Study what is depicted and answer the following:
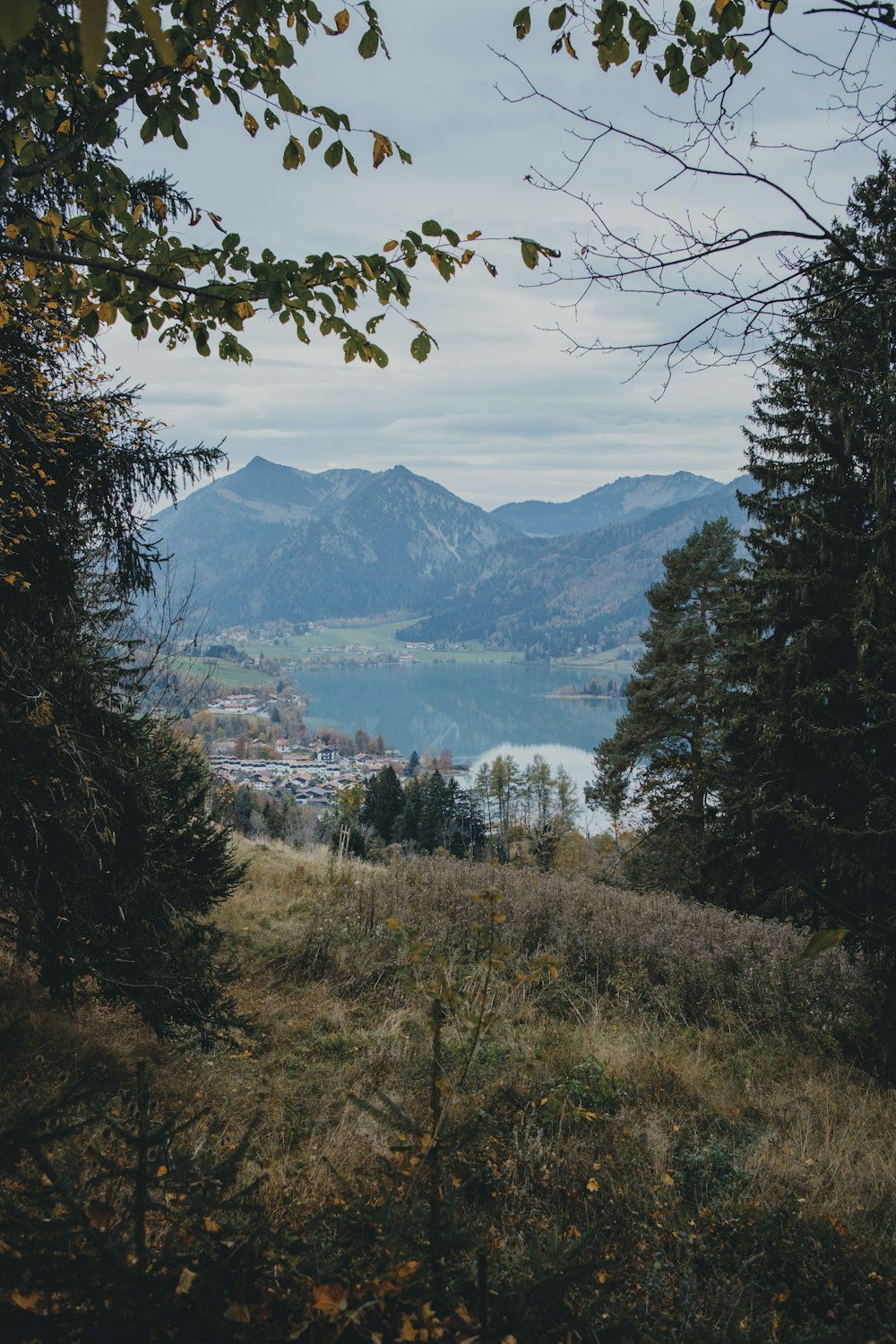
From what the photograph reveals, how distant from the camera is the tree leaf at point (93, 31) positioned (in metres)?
0.67

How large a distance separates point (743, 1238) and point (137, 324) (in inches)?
189

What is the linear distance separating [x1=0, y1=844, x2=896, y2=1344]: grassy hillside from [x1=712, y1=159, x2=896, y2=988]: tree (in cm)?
93

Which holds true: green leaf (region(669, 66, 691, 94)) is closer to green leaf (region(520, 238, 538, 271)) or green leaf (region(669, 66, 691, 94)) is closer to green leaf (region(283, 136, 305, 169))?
green leaf (region(520, 238, 538, 271))

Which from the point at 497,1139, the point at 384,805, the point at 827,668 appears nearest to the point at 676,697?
the point at 827,668

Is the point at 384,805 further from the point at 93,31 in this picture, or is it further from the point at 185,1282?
the point at 93,31

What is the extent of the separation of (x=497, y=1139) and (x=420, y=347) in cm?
423

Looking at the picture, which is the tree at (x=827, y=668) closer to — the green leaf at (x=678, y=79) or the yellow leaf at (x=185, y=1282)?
the green leaf at (x=678, y=79)

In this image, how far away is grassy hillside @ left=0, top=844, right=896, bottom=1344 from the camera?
4.83 feet

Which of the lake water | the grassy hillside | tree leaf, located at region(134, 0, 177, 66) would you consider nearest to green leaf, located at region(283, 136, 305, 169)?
tree leaf, located at region(134, 0, 177, 66)

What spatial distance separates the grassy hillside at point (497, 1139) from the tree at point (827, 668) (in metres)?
0.93

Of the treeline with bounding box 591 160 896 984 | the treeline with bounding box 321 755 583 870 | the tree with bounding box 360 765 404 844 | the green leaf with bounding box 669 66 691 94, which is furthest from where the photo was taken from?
the tree with bounding box 360 765 404 844

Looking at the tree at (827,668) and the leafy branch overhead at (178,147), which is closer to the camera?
the leafy branch overhead at (178,147)

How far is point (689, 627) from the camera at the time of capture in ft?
58.5

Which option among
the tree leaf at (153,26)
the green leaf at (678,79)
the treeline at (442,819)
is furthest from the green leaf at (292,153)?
the treeline at (442,819)
